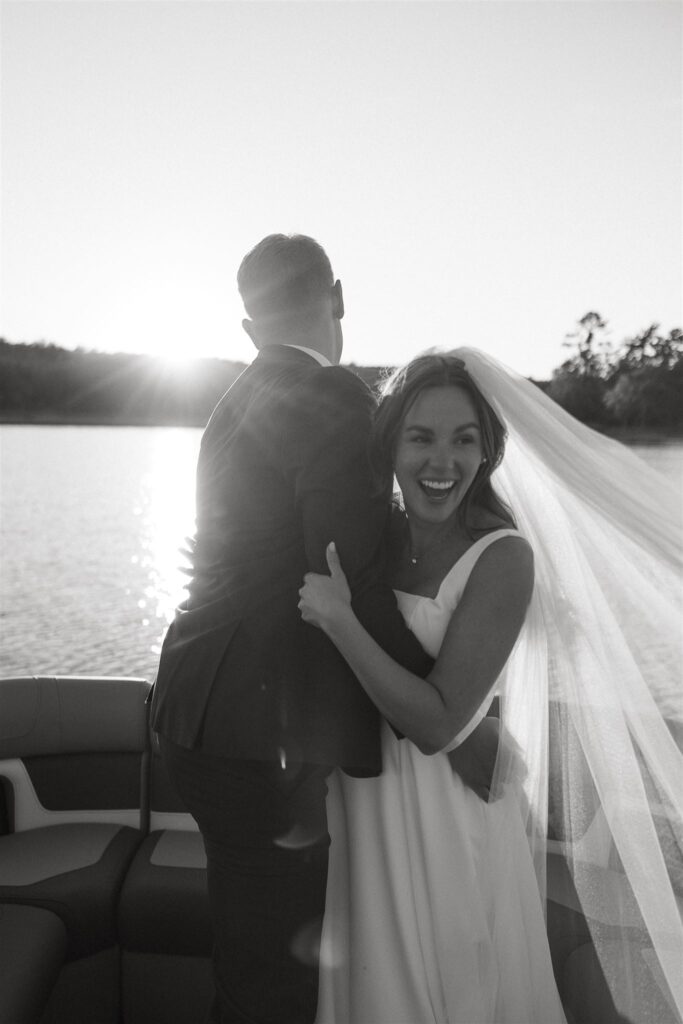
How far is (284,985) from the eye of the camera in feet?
4.55

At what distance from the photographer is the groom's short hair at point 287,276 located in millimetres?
1437

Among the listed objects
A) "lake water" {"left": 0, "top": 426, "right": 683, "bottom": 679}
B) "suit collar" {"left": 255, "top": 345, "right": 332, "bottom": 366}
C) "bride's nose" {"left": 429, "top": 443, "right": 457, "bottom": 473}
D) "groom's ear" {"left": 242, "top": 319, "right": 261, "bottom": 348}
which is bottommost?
"lake water" {"left": 0, "top": 426, "right": 683, "bottom": 679}

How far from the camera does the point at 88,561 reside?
19.1 metres

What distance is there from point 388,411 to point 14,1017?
1725 mm

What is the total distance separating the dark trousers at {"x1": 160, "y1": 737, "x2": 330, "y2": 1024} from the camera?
1339 mm

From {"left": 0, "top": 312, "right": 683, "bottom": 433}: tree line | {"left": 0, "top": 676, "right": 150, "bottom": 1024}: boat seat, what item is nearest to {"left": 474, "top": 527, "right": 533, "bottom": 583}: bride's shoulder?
{"left": 0, "top": 676, "right": 150, "bottom": 1024}: boat seat

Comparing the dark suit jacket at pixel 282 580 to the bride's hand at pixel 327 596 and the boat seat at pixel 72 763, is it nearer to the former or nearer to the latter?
the bride's hand at pixel 327 596

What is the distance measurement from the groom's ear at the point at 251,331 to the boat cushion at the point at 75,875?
185 centimetres

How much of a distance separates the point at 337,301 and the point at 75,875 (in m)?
2.01

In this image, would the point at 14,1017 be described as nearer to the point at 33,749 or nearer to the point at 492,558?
the point at 33,749

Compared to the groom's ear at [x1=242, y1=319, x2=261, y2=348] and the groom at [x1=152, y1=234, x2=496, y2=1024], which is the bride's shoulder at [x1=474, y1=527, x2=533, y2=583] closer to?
the groom at [x1=152, y1=234, x2=496, y2=1024]

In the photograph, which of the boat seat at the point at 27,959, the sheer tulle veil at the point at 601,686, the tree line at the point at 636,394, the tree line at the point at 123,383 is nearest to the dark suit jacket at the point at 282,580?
the sheer tulle veil at the point at 601,686

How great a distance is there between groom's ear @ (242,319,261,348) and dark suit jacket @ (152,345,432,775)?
0.10 meters

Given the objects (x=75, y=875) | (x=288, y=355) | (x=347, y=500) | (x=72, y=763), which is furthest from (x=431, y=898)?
(x=72, y=763)
